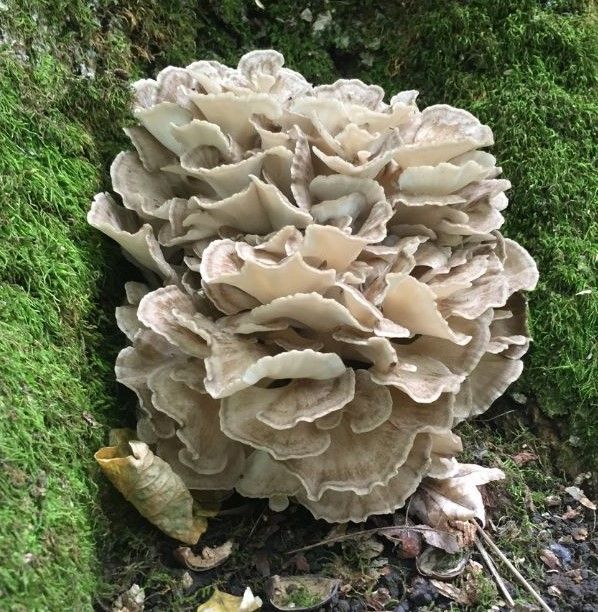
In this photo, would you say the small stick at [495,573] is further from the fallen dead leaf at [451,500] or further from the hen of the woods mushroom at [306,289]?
the hen of the woods mushroom at [306,289]

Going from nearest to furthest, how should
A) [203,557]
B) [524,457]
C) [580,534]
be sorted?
[203,557]
[580,534]
[524,457]

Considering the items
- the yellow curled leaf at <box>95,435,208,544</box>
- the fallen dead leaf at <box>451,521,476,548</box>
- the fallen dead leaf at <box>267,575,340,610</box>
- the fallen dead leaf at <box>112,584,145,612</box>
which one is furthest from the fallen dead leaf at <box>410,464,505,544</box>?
the fallen dead leaf at <box>112,584,145,612</box>

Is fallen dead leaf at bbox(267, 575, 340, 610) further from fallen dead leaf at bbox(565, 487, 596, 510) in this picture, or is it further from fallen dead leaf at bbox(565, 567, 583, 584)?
fallen dead leaf at bbox(565, 487, 596, 510)

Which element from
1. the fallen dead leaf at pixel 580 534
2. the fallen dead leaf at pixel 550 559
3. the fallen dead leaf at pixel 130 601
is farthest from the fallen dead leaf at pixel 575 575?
the fallen dead leaf at pixel 130 601

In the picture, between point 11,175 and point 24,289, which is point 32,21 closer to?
point 11,175

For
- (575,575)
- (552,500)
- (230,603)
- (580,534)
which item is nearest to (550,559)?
(575,575)

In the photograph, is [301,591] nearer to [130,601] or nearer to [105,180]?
[130,601]

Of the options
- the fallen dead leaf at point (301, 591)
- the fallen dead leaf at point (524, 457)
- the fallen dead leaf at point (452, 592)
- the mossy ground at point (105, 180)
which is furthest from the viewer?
the fallen dead leaf at point (524, 457)
